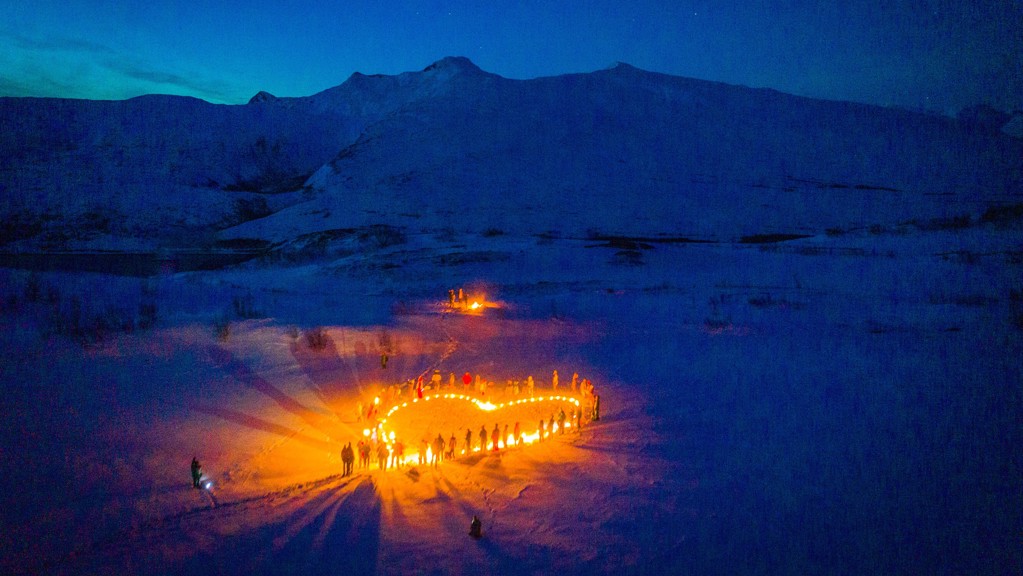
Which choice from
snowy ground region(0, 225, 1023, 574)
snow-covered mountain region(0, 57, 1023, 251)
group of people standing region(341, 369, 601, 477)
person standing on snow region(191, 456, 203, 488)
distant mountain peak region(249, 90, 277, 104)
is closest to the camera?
snowy ground region(0, 225, 1023, 574)

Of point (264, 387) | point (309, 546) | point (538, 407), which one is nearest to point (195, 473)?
point (309, 546)

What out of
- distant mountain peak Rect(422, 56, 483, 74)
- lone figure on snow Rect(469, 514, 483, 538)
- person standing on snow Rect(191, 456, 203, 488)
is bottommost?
lone figure on snow Rect(469, 514, 483, 538)

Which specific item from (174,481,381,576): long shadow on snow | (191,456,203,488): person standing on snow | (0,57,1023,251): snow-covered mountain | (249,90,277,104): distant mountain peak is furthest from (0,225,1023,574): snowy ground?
(249,90,277,104): distant mountain peak

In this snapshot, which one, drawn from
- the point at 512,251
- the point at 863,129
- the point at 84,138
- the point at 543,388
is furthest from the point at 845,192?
the point at 84,138

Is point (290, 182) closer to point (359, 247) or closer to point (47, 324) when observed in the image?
point (359, 247)

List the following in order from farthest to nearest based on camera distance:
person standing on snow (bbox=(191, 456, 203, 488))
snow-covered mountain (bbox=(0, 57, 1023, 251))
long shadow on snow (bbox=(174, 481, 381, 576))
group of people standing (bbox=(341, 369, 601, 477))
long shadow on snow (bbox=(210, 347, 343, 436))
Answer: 1. snow-covered mountain (bbox=(0, 57, 1023, 251))
2. long shadow on snow (bbox=(210, 347, 343, 436))
3. group of people standing (bbox=(341, 369, 601, 477))
4. person standing on snow (bbox=(191, 456, 203, 488))
5. long shadow on snow (bbox=(174, 481, 381, 576))

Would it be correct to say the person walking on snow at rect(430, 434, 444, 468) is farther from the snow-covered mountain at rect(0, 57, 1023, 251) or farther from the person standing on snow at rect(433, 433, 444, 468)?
the snow-covered mountain at rect(0, 57, 1023, 251)

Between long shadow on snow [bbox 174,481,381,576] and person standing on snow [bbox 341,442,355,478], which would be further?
person standing on snow [bbox 341,442,355,478]
